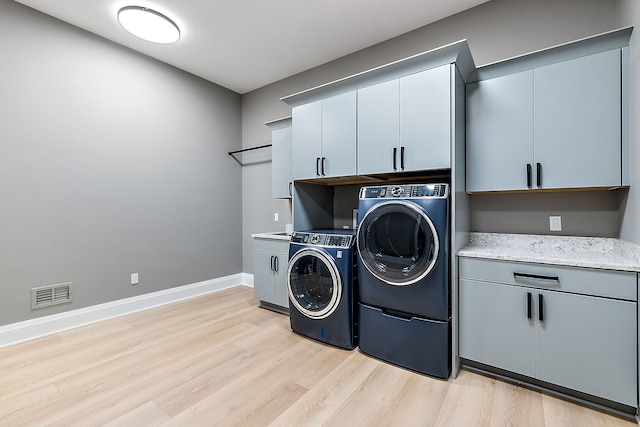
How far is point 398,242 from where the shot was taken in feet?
6.84

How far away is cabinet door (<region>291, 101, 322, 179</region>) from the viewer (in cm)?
275

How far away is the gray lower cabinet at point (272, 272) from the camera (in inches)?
120

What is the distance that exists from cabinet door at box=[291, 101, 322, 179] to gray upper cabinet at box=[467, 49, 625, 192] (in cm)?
127

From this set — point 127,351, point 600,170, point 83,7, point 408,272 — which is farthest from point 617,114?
point 83,7

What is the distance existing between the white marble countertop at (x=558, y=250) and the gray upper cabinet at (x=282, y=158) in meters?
1.96

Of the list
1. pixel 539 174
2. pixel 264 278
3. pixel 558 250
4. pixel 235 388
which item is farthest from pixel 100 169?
pixel 558 250

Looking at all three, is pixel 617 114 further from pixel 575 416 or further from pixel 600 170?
pixel 575 416

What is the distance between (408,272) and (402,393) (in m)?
0.74

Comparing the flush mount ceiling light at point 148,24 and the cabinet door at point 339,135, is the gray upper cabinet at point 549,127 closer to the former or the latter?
the cabinet door at point 339,135

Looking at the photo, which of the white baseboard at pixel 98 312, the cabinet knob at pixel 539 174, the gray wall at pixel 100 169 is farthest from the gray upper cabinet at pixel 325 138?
the white baseboard at pixel 98 312

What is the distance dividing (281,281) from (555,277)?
7.42ft

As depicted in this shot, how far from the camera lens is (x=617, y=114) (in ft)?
5.94

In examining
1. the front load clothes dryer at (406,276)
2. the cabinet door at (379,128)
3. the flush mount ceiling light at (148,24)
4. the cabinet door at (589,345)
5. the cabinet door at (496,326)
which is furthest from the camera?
the flush mount ceiling light at (148,24)

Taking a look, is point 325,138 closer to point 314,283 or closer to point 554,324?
point 314,283
